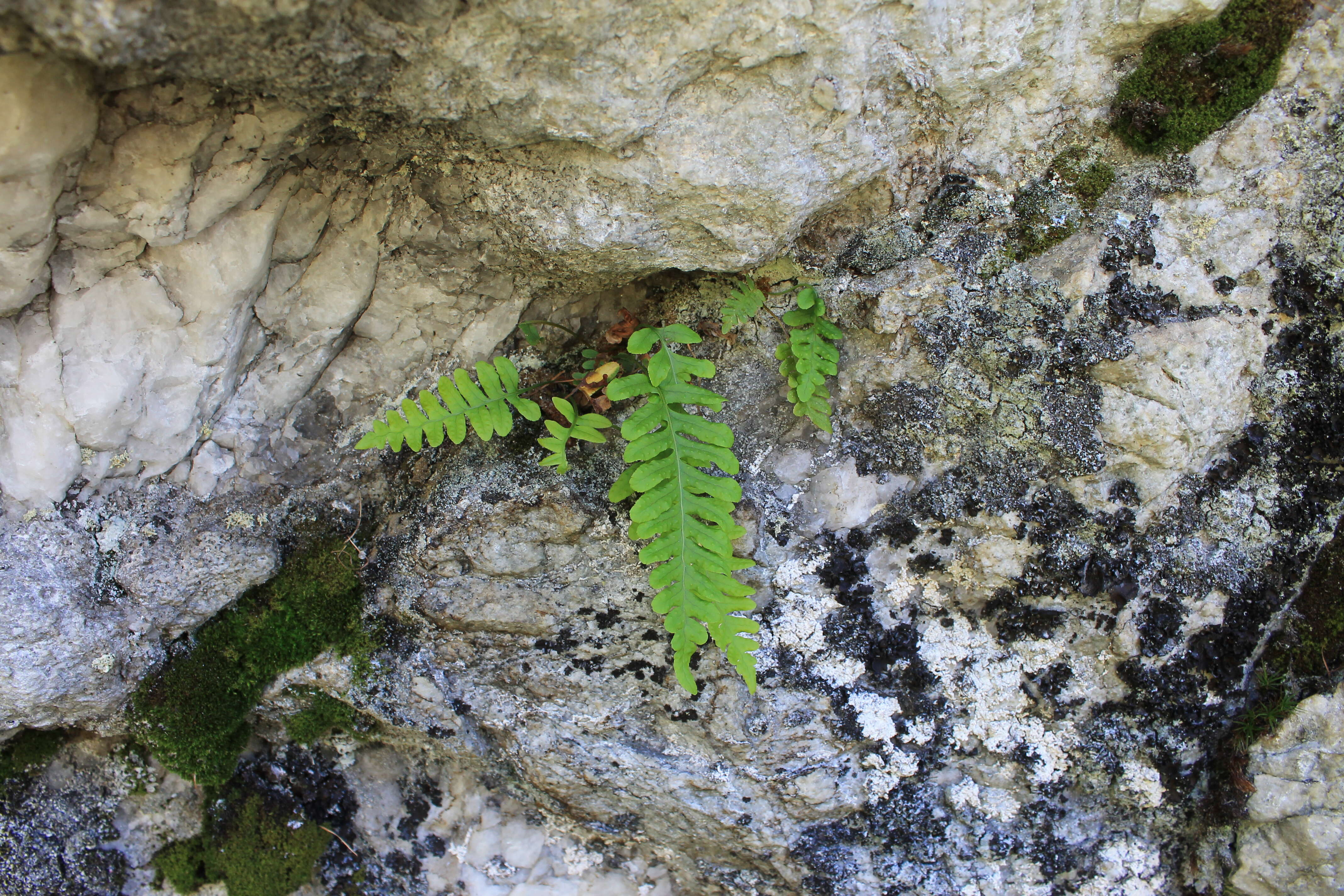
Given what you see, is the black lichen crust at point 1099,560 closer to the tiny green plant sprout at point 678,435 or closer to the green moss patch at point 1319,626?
the green moss patch at point 1319,626

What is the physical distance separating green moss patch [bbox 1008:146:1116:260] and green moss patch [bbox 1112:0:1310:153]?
0.17 metres

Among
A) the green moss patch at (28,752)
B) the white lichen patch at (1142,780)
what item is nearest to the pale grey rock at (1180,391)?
the white lichen patch at (1142,780)

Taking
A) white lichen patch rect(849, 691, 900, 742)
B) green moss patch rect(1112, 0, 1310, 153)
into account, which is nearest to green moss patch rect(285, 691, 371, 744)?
white lichen patch rect(849, 691, 900, 742)

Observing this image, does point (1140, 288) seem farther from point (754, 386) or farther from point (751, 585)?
point (751, 585)

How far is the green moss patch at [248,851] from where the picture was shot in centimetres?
394

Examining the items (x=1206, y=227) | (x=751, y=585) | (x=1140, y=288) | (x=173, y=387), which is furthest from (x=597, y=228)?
(x=1206, y=227)

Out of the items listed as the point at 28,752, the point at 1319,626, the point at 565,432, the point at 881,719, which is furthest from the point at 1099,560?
the point at 28,752

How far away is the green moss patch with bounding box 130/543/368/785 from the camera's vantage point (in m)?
3.50

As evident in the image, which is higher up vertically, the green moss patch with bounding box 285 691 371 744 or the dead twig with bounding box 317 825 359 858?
the green moss patch with bounding box 285 691 371 744

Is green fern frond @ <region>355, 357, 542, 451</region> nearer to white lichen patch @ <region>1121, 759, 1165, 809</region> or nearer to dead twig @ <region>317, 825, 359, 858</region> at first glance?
dead twig @ <region>317, 825, 359, 858</region>

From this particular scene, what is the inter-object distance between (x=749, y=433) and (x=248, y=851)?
3.24 meters

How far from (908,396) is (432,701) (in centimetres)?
256

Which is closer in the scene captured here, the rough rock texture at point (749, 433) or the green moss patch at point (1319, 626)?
the rough rock texture at point (749, 433)

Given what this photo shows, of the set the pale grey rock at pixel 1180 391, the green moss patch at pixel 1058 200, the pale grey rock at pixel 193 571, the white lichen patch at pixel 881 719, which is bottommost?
the pale grey rock at pixel 193 571
